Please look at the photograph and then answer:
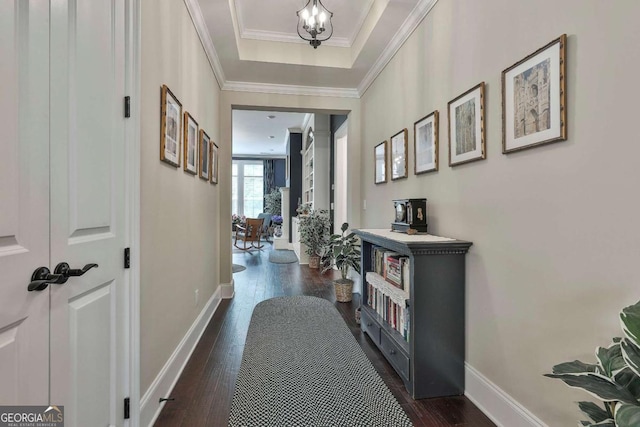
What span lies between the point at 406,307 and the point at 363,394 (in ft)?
1.91

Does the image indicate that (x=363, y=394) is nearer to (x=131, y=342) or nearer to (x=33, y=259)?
(x=131, y=342)

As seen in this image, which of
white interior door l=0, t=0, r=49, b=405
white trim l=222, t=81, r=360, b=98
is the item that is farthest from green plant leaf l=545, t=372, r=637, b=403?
white trim l=222, t=81, r=360, b=98

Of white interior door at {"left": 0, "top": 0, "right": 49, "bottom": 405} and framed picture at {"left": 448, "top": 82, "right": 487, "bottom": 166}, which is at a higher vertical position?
framed picture at {"left": 448, "top": 82, "right": 487, "bottom": 166}

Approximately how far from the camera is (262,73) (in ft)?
11.5

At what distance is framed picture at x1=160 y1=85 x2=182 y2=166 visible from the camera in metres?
1.75

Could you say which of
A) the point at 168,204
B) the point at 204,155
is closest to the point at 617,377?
the point at 168,204

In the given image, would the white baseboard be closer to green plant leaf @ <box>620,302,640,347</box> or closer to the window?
A: green plant leaf @ <box>620,302,640,347</box>

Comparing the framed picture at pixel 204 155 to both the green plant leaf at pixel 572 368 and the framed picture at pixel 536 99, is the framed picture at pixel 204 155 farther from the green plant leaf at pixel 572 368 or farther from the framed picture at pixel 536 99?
the green plant leaf at pixel 572 368

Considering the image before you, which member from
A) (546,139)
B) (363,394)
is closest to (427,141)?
(546,139)

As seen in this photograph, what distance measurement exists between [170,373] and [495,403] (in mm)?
1892

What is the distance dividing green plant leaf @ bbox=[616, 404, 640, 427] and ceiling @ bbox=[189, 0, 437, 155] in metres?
2.48

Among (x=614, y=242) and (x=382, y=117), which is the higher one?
(x=382, y=117)

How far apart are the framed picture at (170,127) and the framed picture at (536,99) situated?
186 cm

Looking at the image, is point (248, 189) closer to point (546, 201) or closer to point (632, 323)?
point (546, 201)
